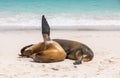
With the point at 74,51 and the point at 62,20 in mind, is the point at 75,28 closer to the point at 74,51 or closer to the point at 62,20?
the point at 62,20

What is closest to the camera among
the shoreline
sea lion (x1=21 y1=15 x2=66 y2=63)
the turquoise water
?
sea lion (x1=21 y1=15 x2=66 y2=63)

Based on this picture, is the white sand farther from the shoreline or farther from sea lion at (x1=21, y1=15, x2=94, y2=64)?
the shoreline

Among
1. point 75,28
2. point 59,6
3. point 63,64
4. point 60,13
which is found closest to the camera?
point 63,64

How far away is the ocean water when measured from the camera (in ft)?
46.8

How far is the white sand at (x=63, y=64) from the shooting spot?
678 cm

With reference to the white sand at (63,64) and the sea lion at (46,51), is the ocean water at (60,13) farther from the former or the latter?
the sea lion at (46,51)

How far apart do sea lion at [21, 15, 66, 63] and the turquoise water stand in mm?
9878

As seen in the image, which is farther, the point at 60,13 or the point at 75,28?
the point at 60,13

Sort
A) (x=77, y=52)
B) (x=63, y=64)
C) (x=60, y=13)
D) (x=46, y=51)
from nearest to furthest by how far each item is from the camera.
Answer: (x=63, y=64) → (x=46, y=51) → (x=77, y=52) → (x=60, y=13)

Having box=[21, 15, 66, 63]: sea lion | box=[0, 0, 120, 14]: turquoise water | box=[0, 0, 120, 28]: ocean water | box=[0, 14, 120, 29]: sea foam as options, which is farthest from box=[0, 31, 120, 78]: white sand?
box=[0, 0, 120, 14]: turquoise water

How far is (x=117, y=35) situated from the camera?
36.4ft

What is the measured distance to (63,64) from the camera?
7.48m

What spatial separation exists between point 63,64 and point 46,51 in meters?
0.42

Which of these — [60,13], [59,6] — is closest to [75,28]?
[60,13]
